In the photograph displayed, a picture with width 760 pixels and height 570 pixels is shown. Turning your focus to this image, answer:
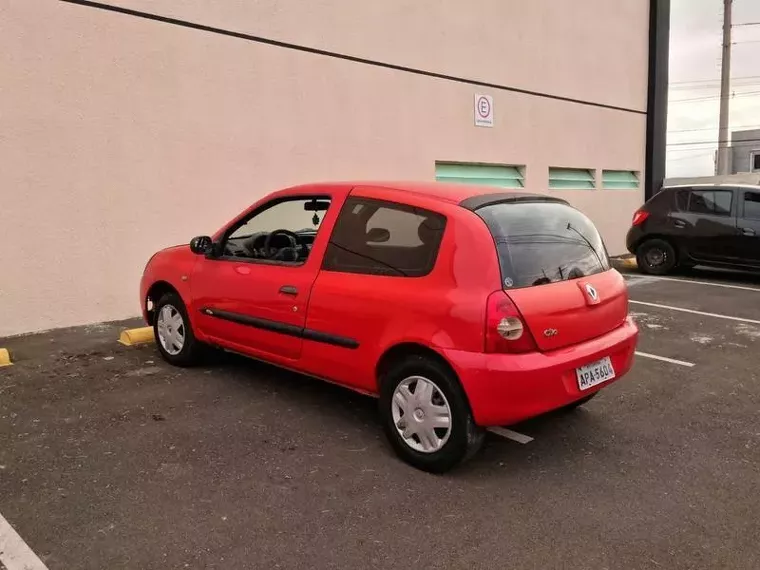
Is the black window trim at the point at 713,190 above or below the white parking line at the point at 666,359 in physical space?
above

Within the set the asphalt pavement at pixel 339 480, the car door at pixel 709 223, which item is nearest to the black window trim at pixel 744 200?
the car door at pixel 709 223

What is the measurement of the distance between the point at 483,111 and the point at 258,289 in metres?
7.79

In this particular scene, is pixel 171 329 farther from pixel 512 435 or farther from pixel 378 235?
pixel 512 435

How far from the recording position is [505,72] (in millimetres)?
11430

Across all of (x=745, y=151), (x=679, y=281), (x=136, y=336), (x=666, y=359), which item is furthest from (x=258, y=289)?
(x=745, y=151)

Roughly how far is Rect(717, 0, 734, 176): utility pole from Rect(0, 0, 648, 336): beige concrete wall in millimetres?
14536

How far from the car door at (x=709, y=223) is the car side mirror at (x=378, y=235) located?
320 inches

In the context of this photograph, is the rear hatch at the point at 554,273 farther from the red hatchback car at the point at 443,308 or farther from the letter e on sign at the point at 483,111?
the letter e on sign at the point at 483,111

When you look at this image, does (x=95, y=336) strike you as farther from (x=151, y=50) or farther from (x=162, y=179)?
(x=151, y=50)

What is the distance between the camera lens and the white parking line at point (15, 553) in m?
2.57

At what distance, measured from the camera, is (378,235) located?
3.81 meters

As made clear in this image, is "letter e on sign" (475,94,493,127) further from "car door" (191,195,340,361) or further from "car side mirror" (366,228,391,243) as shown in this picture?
"car side mirror" (366,228,391,243)

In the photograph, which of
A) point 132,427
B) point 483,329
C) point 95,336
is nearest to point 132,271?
point 95,336

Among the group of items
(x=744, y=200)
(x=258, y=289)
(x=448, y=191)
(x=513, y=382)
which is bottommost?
(x=513, y=382)
